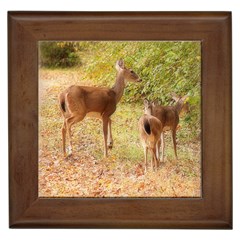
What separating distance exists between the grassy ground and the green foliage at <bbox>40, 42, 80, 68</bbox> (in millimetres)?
40

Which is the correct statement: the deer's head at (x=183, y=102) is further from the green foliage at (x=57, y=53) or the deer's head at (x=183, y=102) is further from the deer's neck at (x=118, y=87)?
the green foliage at (x=57, y=53)

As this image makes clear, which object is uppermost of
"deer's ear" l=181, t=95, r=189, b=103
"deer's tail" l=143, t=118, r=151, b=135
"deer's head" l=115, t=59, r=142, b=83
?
"deer's head" l=115, t=59, r=142, b=83

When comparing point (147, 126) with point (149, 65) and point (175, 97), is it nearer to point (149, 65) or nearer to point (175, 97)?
point (175, 97)

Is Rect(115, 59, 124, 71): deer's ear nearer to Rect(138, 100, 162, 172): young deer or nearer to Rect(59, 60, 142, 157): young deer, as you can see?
Rect(59, 60, 142, 157): young deer

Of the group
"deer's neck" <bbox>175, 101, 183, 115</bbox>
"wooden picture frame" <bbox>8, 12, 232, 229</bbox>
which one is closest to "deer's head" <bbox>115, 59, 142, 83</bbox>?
"wooden picture frame" <bbox>8, 12, 232, 229</bbox>

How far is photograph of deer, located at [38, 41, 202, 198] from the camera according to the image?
272 centimetres

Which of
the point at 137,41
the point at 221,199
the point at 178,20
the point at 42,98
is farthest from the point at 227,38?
the point at 42,98

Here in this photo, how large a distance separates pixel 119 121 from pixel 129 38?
41 cm

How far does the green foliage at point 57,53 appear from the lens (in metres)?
2.71

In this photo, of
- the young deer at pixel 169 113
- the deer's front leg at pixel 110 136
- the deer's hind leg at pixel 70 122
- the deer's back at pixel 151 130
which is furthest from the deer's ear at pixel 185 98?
the deer's hind leg at pixel 70 122

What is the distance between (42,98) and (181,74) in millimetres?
700

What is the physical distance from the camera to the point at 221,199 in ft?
8.90

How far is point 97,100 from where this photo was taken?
2.76 m

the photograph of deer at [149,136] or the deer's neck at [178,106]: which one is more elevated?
the deer's neck at [178,106]
